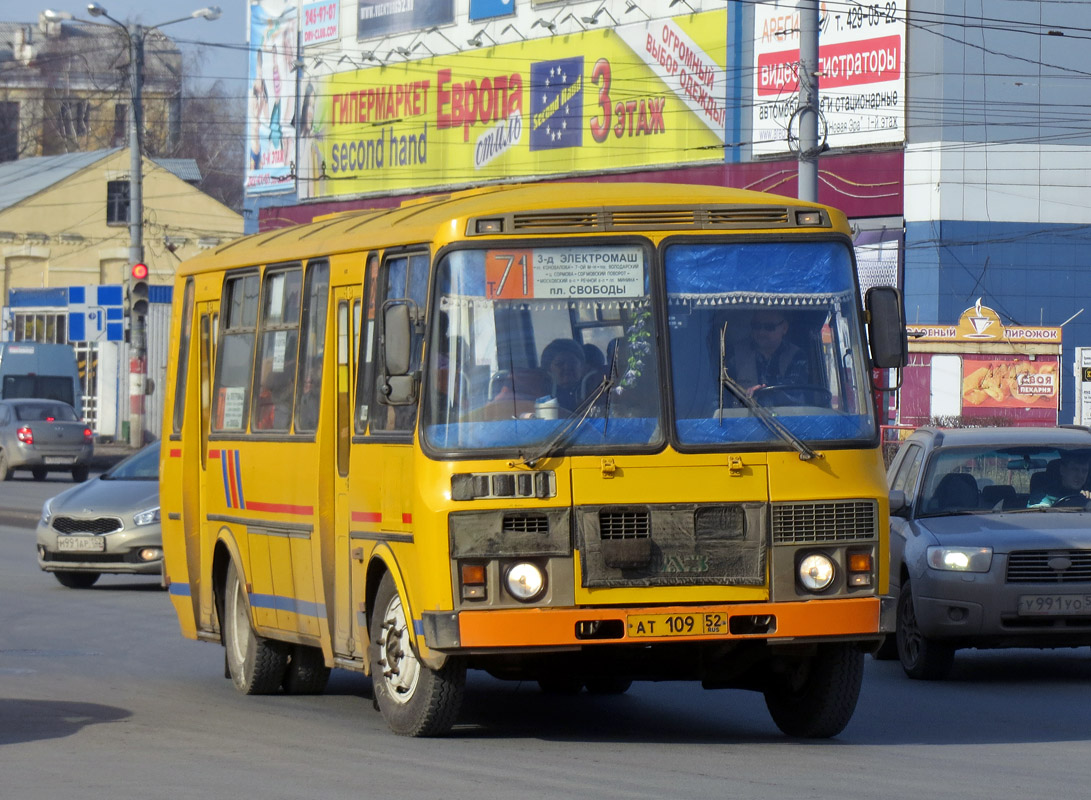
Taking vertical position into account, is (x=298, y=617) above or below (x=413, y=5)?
below

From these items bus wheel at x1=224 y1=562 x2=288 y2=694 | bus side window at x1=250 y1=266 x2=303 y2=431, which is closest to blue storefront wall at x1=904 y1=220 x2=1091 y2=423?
bus wheel at x1=224 y1=562 x2=288 y2=694

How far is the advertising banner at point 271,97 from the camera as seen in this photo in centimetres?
6338

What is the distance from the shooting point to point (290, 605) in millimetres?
10867

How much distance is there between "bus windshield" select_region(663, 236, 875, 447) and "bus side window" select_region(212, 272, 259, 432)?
11.6 ft

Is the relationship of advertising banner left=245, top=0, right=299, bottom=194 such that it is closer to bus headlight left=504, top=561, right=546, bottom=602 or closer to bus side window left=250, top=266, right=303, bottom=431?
bus side window left=250, top=266, right=303, bottom=431

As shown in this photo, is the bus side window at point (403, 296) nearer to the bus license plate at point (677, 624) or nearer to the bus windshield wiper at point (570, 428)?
the bus windshield wiper at point (570, 428)

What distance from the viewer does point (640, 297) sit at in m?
8.92

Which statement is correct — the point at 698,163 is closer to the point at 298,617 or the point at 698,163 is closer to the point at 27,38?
the point at 298,617

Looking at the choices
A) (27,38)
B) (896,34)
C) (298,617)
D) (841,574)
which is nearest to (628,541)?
(841,574)

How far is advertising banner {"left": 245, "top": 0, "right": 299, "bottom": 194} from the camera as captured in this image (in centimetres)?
6338

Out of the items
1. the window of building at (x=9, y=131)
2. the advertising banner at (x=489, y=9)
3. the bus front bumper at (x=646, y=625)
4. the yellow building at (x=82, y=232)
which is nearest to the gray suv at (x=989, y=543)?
the bus front bumper at (x=646, y=625)

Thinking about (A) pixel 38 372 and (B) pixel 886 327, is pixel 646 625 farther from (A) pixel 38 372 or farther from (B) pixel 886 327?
(A) pixel 38 372

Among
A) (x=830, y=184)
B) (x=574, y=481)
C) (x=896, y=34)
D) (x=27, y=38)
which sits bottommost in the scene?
(x=574, y=481)

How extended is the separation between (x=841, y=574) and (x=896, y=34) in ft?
114
